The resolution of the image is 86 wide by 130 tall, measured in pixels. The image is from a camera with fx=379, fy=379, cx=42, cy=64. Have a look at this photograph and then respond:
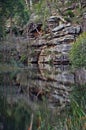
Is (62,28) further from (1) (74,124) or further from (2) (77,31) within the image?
(1) (74,124)

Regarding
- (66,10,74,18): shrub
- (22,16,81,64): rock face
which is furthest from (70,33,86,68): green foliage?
(66,10,74,18): shrub

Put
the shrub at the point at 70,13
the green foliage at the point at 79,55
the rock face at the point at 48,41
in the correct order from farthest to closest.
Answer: the shrub at the point at 70,13 → the rock face at the point at 48,41 → the green foliage at the point at 79,55

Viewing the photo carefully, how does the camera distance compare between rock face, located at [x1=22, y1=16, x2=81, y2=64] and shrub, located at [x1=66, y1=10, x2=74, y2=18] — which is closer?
rock face, located at [x1=22, y1=16, x2=81, y2=64]

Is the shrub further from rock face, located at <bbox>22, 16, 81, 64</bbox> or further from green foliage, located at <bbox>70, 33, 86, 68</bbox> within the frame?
green foliage, located at <bbox>70, 33, 86, 68</bbox>

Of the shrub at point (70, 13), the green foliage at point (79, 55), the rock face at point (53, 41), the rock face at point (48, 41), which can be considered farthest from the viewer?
the shrub at point (70, 13)

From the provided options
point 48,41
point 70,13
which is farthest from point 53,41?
point 70,13

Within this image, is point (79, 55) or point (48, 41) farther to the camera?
point (48, 41)

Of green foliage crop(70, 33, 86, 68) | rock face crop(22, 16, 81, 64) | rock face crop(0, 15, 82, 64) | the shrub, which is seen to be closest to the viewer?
green foliage crop(70, 33, 86, 68)

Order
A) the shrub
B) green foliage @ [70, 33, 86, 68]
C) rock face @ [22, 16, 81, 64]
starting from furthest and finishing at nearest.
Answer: the shrub, rock face @ [22, 16, 81, 64], green foliage @ [70, 33, 86, 68]

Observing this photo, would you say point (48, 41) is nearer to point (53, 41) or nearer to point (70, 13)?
point (53, 41)

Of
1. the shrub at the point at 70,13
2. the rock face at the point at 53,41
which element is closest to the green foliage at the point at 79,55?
the rock face at the point at 53,41

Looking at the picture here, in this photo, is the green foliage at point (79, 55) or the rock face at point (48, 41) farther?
the rock face at point (48, 41)

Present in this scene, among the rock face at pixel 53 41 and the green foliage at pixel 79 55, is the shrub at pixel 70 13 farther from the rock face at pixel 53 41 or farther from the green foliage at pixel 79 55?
the green foliage at pixel 79 55

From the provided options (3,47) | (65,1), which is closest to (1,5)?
(3,47)
